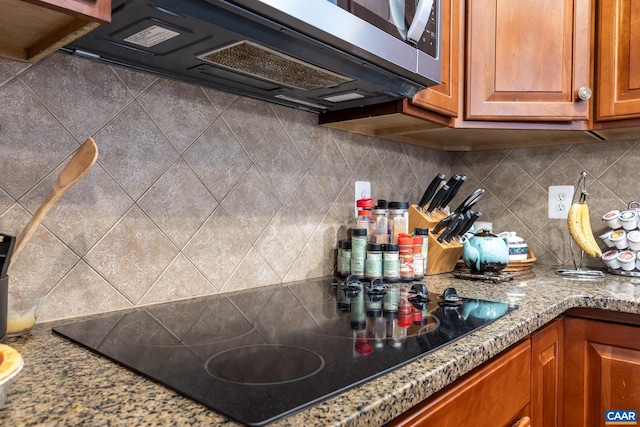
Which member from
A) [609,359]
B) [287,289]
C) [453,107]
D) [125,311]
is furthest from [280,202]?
[609,359]

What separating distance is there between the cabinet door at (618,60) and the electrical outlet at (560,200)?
41 cm

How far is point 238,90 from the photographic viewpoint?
1.15 m

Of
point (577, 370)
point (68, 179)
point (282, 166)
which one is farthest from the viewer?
point (282, 166)

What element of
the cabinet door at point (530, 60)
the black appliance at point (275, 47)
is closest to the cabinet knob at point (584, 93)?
the cabinet door at point (530, 60)

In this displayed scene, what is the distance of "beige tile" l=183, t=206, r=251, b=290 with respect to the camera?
3.63ft

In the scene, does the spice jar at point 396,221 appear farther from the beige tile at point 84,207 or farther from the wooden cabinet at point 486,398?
the beige tile at point 84,207

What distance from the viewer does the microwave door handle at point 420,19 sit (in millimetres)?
1010

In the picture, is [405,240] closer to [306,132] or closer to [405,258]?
[405,258]

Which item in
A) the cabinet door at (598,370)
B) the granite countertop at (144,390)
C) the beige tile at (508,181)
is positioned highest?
the beige tile at (508,181)

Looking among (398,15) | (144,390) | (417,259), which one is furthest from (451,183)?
(144,390)

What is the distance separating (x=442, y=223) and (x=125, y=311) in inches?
40.4

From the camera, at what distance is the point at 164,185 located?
1.04 metres

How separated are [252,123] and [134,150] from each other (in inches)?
13.5

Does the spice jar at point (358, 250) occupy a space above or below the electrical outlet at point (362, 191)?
below
